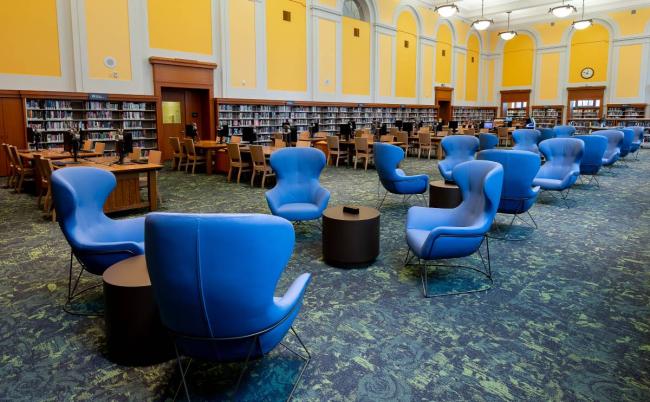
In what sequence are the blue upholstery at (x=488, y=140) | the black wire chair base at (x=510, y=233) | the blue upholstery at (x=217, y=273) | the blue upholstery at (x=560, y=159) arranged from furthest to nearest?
the blue upholstery at (x=488, y=140) < the blue upholstery at (x=560, y=159) < the black wire chair base at (x=510, y=233) < the blue upholstery at (x=217, y=273)

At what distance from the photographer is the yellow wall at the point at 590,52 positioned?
2223 centimetres

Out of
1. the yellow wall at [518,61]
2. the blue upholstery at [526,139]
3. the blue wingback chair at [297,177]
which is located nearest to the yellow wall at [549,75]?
the yellow wall at [518,61]

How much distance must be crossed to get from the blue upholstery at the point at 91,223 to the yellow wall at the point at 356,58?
15089 mm

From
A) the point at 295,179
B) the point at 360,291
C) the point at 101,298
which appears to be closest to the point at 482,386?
the point at 360,291

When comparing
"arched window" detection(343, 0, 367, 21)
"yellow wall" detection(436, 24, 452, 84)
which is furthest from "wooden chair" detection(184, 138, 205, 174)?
"yellow wall" detection(436, 24, 452, 84)

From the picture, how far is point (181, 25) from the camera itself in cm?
1277

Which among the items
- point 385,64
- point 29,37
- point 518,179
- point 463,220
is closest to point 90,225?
point 463,220

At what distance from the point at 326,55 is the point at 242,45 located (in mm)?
3851

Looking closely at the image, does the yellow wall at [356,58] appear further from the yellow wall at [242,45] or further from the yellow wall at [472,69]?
the yellow wall at [472,69]

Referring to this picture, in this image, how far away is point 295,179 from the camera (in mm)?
5508

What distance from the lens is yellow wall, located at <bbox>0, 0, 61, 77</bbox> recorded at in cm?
1006

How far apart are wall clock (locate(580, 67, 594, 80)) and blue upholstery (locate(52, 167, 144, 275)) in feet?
81.8

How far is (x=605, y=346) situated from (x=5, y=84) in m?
12.0

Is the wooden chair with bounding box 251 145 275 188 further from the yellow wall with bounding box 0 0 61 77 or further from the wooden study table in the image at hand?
the yellow wall with bounding box 0 0 61 77
